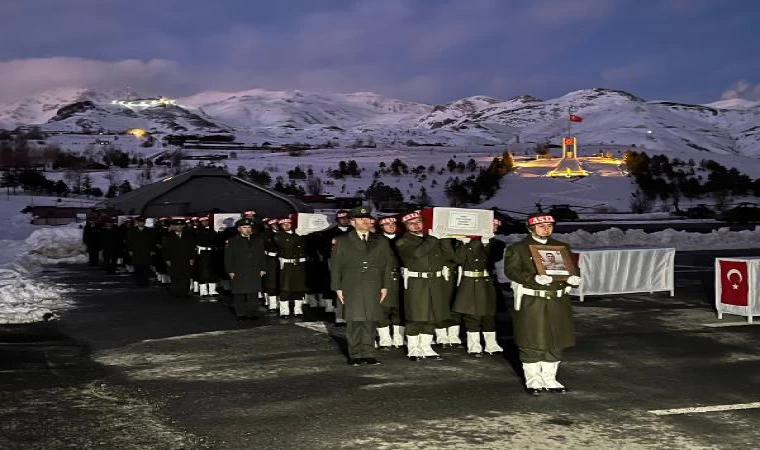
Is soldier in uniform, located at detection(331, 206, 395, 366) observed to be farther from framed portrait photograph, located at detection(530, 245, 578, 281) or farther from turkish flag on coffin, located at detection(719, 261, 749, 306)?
turkish flag on coffin, located at detection(719, 261, 749, 306)

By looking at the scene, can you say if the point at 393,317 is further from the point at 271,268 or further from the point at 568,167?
the point at 568,167

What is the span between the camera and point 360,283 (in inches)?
381

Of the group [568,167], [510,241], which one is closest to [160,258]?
[510,241]

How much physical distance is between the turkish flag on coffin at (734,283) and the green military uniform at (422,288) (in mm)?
6330

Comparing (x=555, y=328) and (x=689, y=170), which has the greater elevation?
(x=689, y=170)

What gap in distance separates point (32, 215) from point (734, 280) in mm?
48574

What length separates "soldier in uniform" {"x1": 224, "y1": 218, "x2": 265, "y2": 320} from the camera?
13.9 m

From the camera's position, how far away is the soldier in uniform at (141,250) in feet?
67.1

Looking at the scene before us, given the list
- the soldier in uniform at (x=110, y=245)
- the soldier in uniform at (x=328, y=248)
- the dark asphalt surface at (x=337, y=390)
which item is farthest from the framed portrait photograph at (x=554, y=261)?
the soldier in uniform at (x=110, y=245)

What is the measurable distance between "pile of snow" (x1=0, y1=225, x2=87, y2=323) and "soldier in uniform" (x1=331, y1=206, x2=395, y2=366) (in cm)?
739

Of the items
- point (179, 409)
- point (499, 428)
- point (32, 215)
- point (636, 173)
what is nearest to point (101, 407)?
point (179, 409)

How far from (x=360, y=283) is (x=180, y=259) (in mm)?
9282

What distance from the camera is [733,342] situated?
37.2ft

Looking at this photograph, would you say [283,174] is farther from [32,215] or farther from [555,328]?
[555,328]
